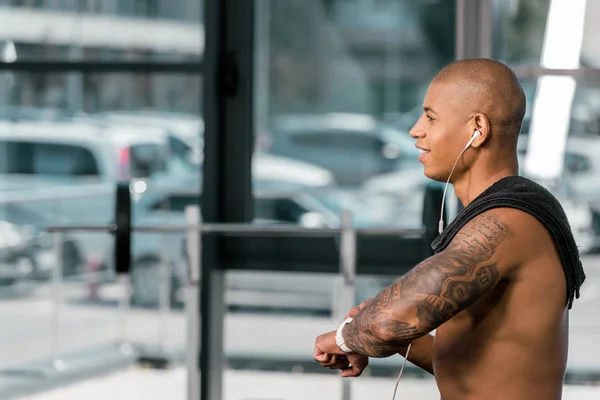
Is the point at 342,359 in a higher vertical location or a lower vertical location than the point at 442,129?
lower

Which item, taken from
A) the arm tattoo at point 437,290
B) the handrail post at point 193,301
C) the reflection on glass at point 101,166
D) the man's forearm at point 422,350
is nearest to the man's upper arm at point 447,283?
the arm tattoo at point 437,290

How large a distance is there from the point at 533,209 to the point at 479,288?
0.15 meters

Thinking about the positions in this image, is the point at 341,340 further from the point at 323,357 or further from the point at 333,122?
the point at 333,122

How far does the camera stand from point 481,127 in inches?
55.7

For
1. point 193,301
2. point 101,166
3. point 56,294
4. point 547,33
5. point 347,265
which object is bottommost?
point 56,294

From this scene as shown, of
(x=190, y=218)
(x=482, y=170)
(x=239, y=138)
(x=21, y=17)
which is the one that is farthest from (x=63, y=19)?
(x=482, y=170)

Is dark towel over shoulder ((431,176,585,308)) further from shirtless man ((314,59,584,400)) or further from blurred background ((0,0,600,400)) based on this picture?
blurred background ((0,0,600,400))

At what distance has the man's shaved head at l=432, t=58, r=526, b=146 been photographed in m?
1.42

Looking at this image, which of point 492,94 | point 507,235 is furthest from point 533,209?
point 492,94

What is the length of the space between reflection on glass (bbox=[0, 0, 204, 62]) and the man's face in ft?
6.28

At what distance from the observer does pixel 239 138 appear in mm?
3266

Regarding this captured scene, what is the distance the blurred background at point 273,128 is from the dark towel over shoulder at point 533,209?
1.63m

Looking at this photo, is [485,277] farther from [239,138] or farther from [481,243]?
[239,138]

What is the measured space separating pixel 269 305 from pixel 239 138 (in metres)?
0.56
